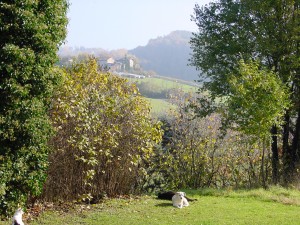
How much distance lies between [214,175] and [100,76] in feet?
25.0

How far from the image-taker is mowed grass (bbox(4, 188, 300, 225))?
927cm

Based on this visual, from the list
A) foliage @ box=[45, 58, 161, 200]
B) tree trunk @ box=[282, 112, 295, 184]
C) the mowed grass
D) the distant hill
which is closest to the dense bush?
tree trunk @ box=[282, 112, 295, 184]

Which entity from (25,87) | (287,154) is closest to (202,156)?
(287,154)

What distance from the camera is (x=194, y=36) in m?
18.8

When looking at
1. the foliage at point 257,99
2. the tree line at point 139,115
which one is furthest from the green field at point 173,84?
the foliage at point 257,99

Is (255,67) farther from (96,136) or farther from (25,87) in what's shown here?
(25,87)

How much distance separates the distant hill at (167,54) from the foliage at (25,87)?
75739mm

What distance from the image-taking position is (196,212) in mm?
10336

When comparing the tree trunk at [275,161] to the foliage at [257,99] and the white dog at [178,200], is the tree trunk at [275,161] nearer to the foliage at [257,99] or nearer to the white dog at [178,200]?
the foliage at [257,99]

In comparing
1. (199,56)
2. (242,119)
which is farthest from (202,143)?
(199,56)

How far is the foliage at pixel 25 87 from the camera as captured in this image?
25.6 ft

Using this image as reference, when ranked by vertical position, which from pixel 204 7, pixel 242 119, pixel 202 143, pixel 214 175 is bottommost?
pixel 214 175

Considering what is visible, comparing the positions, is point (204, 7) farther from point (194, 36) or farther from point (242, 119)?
point (242, 119)

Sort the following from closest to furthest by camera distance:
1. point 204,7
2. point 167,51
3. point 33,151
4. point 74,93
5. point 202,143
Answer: point 33,151 < point 74,93 < point 202,143 < point 204,7 < point 167,51
